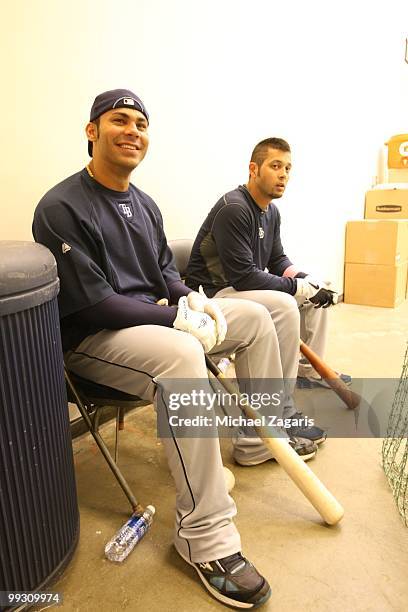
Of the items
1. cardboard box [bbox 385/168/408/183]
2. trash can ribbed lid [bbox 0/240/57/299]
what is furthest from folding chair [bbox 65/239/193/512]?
cardboard box [bbox 385/168/408/183]

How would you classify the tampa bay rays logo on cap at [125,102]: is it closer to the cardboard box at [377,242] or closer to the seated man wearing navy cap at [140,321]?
the seated man wearing navy cap at [140,321]

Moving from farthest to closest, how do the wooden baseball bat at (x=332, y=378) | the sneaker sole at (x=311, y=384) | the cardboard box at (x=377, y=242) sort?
1. the cardboard box at (x=377, y=242)
2. the sneaker sole at (x=311, y=384)
3. the wooden baseball bat at (x=332, y=378)

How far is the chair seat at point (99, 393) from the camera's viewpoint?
1.32 m

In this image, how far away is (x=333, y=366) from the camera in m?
2.59

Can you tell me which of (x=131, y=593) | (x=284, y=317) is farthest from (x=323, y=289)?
(x=131, y=593)

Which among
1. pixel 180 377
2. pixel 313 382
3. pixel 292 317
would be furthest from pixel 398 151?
pixel 180 377

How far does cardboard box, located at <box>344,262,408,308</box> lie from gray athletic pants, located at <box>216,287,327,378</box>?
6.31 feet

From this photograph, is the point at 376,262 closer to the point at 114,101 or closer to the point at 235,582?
the point at 114,101

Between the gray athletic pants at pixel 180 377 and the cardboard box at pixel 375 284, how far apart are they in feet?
10.1

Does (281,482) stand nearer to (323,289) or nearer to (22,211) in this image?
(323,289)

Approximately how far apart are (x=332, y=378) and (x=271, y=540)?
0.86 m

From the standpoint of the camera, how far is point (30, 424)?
38.4 inches

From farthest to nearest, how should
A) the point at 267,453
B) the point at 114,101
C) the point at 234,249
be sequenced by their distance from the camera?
the point at 234,249, the point at 267,453, the point at 114,101

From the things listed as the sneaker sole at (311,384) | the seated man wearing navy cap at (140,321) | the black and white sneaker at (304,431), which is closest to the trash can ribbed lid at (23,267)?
the seated man wearing navy cap at (140,321)
